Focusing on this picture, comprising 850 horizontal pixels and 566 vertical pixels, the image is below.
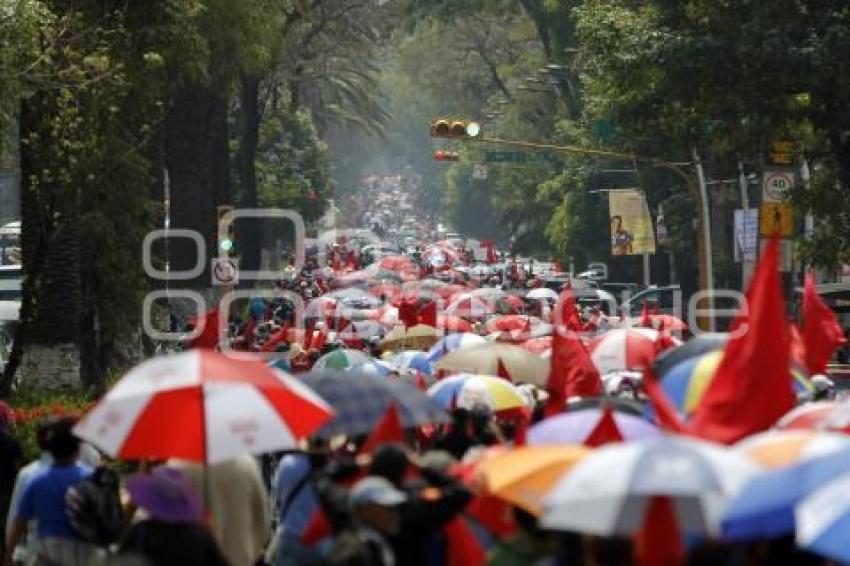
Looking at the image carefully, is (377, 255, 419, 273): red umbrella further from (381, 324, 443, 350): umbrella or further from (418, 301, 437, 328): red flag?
(381, 324, 443, 350): umbrella

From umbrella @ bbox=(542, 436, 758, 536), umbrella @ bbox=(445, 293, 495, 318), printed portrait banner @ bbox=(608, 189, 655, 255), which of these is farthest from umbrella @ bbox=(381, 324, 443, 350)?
printed portrait banner @ bbox=(608, 189, 655, 255)

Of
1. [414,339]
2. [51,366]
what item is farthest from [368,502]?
[414,339]

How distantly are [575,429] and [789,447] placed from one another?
1.93 meters

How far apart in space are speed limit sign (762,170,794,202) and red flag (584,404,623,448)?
21260mm

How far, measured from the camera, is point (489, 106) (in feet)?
275

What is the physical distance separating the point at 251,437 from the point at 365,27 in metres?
42.9

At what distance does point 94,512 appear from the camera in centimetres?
928

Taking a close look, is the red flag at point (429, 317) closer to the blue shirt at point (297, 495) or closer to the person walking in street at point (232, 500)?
the blue shirt at point (297, 495)

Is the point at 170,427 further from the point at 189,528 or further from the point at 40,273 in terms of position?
the point at 40,273

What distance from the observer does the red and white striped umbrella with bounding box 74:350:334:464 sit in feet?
27.2

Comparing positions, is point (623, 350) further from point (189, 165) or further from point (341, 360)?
point (189, 165)

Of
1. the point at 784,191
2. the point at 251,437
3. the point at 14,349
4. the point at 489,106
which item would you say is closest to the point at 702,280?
the point at 784,191

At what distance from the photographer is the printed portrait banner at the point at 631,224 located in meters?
48.2

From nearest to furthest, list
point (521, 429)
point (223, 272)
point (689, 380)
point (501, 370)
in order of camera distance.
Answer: point (521, 429)
point (689, 380)
point (501, 370)
point (223, 272)
